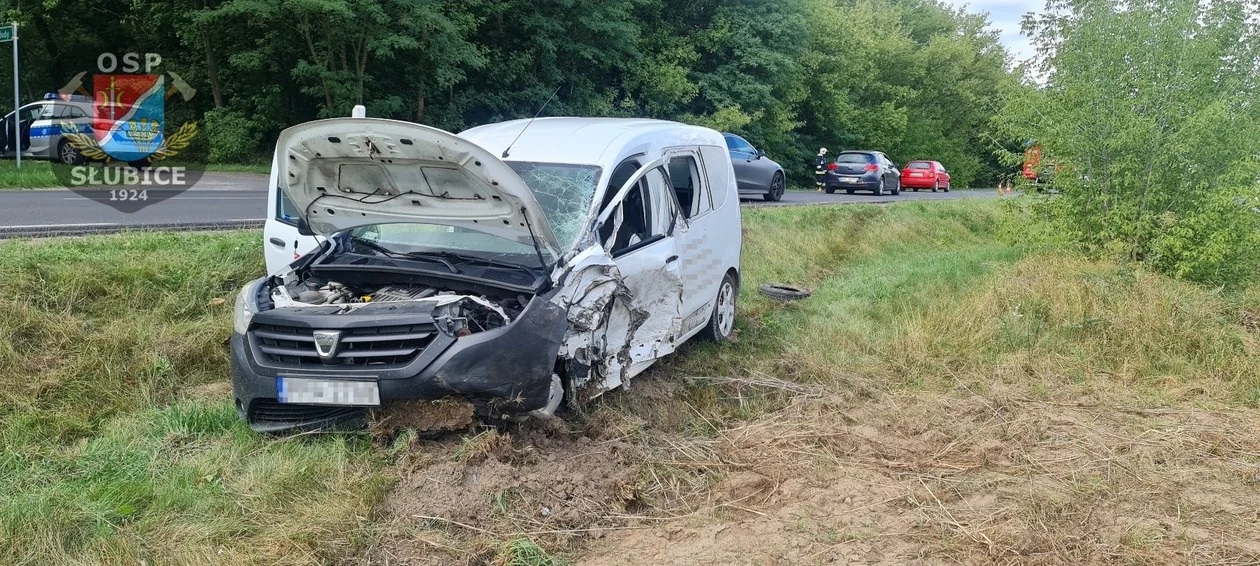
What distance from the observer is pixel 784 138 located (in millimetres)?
32625

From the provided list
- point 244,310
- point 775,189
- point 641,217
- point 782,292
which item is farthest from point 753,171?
point 244,310

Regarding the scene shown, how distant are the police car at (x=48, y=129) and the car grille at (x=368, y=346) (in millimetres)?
16396

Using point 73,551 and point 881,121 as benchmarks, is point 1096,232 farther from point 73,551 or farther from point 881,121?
point 881,121

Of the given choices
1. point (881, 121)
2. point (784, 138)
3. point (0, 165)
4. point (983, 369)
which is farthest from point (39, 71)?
point (881, 121)

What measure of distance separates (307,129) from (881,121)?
3802 cm

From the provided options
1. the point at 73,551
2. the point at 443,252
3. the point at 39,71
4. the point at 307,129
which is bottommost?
the point at 73,551

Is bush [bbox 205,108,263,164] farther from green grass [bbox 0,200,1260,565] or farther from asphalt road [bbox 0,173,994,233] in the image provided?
green grass [bbox 0,200,1260,565]

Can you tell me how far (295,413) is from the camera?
4.62 metres

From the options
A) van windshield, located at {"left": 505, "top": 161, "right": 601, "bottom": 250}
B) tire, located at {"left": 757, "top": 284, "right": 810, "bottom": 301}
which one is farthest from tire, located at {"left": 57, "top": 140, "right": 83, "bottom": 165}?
van windshield, located at {"left": 505, "top": 161, "right": 601, "bottom": 250}

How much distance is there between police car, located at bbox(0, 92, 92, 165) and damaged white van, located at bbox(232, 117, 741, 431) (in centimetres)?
1506

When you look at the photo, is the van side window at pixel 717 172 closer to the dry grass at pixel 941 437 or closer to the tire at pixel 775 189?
the dry grass at pixel 941 437

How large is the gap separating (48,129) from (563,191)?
16675 mm

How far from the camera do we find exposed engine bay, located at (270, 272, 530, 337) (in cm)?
439

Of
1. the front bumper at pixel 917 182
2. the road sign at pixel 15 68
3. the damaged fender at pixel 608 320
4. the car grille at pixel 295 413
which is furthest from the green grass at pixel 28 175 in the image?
the front bumper at pixel 917 182
